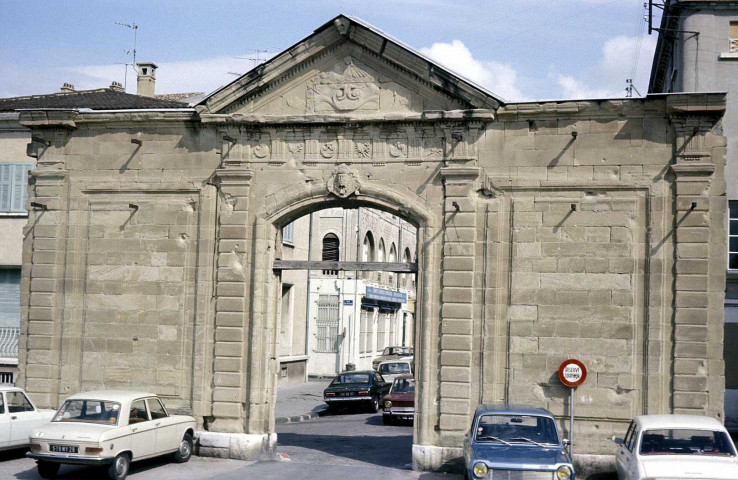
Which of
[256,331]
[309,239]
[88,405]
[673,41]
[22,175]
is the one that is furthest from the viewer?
[309,239]

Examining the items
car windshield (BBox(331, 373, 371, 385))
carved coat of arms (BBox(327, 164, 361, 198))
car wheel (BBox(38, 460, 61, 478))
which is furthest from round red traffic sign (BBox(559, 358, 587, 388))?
car windshield (BBox(331, 373, 371, 385))

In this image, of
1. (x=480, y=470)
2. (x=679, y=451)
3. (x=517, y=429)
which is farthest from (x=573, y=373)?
(x=480, y=470)

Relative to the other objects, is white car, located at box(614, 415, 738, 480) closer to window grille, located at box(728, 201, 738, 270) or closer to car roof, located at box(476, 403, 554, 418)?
car roof, located at box(476, 403, 554, 418)

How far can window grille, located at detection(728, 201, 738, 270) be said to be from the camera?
77.6 feet

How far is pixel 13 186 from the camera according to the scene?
29281mm

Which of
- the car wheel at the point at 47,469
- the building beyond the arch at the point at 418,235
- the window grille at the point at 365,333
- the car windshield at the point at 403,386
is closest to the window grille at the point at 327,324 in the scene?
the window grille at the point at 365,333

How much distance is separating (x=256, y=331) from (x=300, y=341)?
20064mm

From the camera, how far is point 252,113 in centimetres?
1836

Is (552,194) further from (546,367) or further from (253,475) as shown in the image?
(253,475)

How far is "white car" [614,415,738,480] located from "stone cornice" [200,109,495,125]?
6.83 metres

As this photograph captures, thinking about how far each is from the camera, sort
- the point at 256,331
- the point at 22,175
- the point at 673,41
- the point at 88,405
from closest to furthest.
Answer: the point at 88,405 < the point at 256,331 < the point at 673,41 < the point at 22,175

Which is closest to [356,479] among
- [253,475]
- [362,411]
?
[253,475]

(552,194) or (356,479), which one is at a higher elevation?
(552,194)

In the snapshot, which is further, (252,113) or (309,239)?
(309,239)
